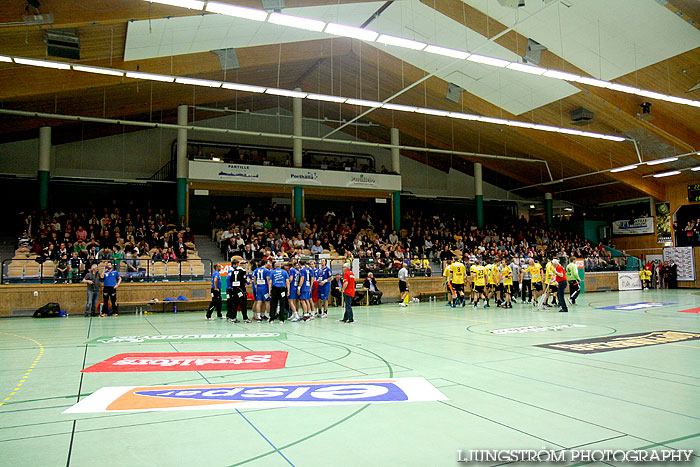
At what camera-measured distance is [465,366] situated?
6.12 metres

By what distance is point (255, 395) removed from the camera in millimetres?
4688

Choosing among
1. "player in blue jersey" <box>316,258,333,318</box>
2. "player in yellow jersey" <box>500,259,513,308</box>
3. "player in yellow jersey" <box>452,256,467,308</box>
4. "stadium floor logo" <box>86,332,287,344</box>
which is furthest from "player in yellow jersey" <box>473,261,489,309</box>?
"stadium floor logo" <box>86,332,287,344</box>

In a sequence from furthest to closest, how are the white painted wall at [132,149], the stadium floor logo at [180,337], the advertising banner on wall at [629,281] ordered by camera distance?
1. the advertising banner on wall at [629,281]
2. the white painted wall at [132,149]
3. the stadium floor logo at [180,337]

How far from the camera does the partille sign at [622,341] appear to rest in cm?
729

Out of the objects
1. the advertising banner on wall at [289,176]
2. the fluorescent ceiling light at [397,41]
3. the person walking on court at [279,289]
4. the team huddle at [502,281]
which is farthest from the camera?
the advertising banner on wall at [289,176]

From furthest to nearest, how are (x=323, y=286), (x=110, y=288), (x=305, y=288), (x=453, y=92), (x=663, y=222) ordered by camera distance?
(x=663, y=222) → (x=453, y=92) → (x=110, y=288) → (x=323, y=286) → (x=305, y=288)

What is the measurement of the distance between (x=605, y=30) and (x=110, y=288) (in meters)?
18.6

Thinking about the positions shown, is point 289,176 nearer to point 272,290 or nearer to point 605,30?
point 272,290

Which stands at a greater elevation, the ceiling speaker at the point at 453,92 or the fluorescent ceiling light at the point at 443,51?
the ceiling speaker at the point at 453,92

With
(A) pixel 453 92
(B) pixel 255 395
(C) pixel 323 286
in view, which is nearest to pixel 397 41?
(C) pixel 323 286

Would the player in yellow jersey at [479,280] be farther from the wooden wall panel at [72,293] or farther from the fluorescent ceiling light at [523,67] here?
the wooden wall panel at [72,293]

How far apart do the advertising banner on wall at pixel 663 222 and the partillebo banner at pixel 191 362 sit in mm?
32054

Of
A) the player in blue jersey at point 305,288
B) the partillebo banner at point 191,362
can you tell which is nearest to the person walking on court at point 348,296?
the player in blue jersey at point 305,288

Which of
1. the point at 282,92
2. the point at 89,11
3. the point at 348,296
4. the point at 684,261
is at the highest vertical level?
the point at 89,11
